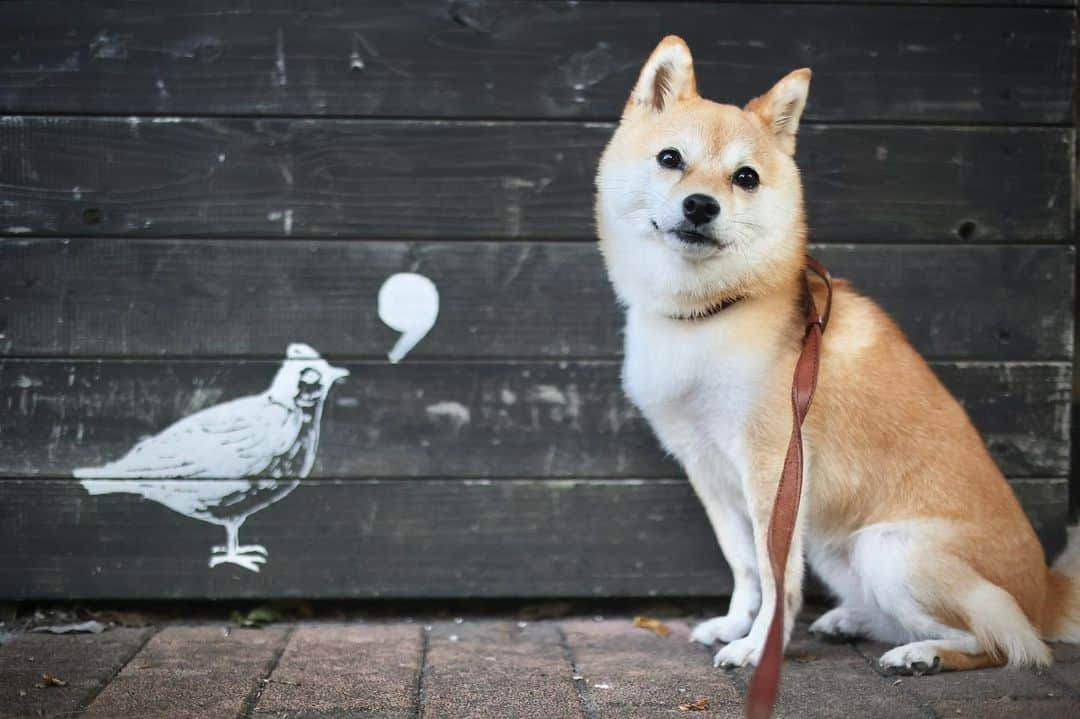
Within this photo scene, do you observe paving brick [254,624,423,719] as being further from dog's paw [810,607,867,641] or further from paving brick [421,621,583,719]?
Result: dog's paw [810,607,867,641]

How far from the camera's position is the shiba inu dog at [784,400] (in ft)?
7.72

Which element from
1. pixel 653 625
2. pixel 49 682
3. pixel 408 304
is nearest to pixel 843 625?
pixel 653 625

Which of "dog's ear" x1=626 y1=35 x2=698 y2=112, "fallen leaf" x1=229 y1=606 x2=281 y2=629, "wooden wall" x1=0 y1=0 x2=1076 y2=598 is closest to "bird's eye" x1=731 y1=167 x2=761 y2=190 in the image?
"dog's ear" x1=626 y1=35 x2=698 y2=112

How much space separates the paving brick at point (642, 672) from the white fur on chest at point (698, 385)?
1.53ft

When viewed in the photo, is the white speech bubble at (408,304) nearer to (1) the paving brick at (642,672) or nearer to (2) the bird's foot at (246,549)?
(2) the bird's foot at (246,549)

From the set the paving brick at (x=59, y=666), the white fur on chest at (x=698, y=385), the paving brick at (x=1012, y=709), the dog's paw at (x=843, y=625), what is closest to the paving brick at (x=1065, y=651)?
the paving brick at (x=1012, y=709)

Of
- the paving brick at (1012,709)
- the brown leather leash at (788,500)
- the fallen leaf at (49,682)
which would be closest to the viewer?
the brown leather leash at (788,500)

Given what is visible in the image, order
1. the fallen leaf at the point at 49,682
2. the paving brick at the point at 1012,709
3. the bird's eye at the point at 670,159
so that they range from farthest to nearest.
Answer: the bird's eye at the point at 670,159 → the fallen leaf at the point at 49,682 → the paving brick at the point at 1012,709

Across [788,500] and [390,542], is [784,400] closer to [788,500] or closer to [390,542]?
[788,500]

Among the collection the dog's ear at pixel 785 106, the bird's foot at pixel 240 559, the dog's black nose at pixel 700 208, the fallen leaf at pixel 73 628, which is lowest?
the fallen leaf at pixel 73 628

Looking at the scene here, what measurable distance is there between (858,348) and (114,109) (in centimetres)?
203

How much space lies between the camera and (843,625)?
2.65 m

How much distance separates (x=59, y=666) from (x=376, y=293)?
120 centimetres

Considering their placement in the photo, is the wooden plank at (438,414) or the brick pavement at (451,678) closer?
the brick pavement at (451,678)
